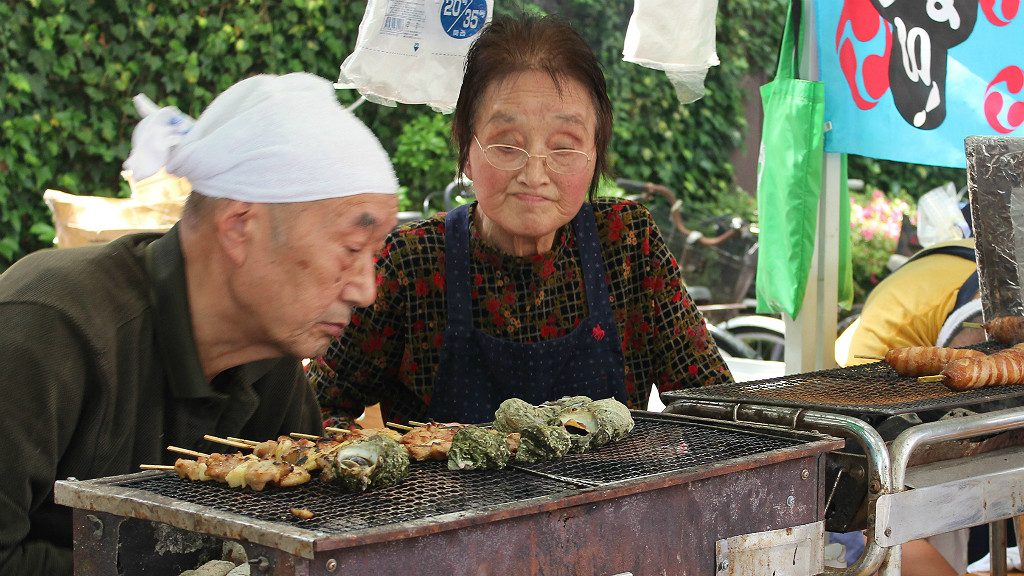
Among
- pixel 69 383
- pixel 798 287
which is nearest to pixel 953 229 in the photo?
pixel 798 287

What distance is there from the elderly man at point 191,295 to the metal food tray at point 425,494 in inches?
11.5

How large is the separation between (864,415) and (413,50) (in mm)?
2055

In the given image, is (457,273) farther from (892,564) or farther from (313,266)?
(892,564)

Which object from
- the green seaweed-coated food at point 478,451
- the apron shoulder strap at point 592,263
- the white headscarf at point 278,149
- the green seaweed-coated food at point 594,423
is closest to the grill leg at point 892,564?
the green seaweed-coated food at point 594,423

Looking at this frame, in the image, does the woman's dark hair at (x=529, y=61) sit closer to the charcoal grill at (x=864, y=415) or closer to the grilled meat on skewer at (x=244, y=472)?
the charcoal grill at (x=864, y=415)

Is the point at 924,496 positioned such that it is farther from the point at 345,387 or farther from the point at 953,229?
the point at 953,229

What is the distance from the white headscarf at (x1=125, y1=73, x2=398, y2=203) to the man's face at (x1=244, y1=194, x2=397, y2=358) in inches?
1.3

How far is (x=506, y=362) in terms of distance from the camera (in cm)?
296

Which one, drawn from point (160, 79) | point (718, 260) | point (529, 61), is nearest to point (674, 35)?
point (529, 61)

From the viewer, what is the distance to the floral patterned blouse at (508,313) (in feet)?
9.85

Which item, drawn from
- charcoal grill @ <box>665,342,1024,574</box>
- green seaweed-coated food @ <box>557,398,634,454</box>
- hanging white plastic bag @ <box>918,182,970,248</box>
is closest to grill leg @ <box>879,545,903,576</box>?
charcoal grill @ <box>665,342,1024,574</box>

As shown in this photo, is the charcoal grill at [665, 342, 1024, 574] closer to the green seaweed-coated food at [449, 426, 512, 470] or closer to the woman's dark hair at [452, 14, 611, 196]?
the green seaweed-coated food at [449, 426, 512, 470]

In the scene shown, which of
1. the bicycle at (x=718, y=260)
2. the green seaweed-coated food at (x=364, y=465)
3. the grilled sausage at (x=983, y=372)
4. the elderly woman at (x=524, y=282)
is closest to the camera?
the green seaweed-coated food at (x=364, y=465)

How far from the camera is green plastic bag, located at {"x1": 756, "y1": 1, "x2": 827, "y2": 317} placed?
13.6 feet
